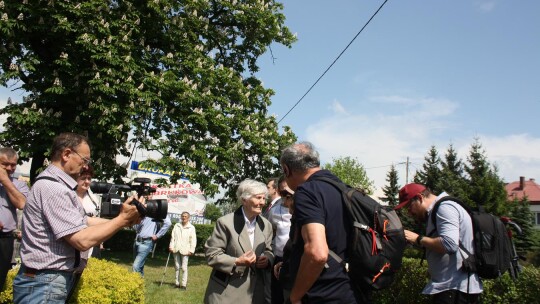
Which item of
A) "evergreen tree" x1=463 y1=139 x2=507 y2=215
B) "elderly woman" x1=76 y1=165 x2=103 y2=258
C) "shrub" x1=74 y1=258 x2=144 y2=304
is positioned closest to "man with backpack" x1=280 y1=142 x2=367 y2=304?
"shrub" x1=74 y1=258 x2=144 y2=304

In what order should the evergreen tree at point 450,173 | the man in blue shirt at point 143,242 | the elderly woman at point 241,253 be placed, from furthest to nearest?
1. the evergreen tree at point 450,173
2. the man in blue shirt at point 143,242
3. the elderly woman at point 241,253

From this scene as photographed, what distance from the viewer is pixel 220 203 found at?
63.9 feet

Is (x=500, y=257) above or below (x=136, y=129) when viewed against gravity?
below

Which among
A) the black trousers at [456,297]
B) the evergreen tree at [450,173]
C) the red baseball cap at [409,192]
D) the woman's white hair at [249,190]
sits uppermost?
the evergreen tree at [450,173]

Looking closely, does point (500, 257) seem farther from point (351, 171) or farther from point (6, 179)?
point (351, 171)

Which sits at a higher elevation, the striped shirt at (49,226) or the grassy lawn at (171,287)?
the striped shirt at (49,226)

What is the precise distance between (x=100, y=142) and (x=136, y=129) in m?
1.28

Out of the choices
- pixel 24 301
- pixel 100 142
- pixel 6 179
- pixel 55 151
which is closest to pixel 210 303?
pixel 24 301

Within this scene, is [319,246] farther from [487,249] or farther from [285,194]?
[285,194]

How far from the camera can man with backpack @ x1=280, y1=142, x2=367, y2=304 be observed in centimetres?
294

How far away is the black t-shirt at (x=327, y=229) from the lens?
3031mm

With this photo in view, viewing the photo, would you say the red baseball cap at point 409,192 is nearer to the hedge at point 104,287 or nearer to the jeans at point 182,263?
the hedge at point 104,287

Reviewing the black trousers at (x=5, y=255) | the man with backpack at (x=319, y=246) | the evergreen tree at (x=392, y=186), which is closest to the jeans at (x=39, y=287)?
the man with backpack at (x=319, y=246)

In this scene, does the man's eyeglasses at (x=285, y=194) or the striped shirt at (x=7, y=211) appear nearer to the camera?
the striped shirt at (x=7, y=211)
